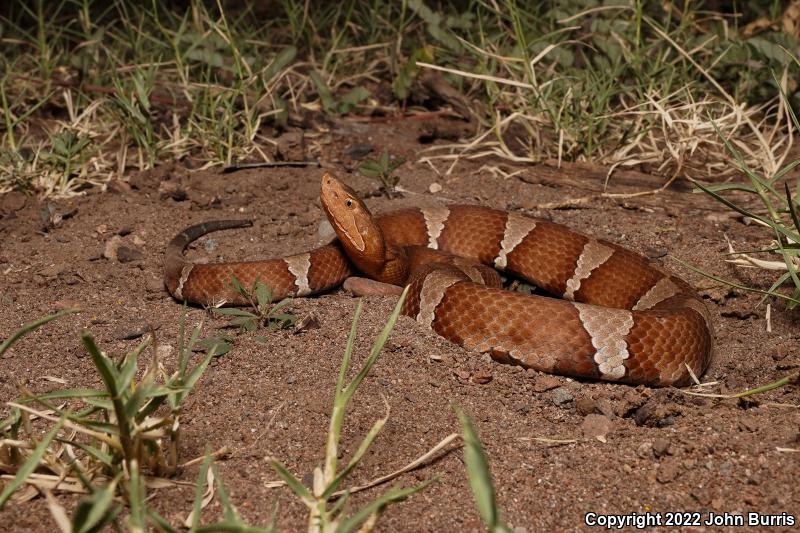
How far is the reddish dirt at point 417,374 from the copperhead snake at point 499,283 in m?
0.12

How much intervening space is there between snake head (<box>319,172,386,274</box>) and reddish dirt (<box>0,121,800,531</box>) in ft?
1.09

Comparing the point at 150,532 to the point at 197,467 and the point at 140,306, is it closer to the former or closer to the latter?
the point at 197,467

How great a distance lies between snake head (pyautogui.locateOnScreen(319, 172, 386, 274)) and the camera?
4.55 m

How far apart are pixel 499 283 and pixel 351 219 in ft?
3.01

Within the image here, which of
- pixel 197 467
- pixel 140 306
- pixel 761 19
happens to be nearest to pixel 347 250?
pixel 140 306

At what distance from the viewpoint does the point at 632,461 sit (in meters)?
3.13

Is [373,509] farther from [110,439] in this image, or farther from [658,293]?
[658,293]

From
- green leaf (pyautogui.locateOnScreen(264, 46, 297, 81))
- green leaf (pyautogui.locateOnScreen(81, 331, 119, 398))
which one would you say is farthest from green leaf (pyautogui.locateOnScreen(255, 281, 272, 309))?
green leaf (pyautogui.locateOnScreen(264, 46, 297, 81))

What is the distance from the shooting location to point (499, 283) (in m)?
4.77

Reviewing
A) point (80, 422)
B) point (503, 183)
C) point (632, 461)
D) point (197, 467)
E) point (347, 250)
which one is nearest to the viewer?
point (80, 422)

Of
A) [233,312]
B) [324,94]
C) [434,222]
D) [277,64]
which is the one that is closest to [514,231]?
[434,222]

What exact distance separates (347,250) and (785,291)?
233 cm

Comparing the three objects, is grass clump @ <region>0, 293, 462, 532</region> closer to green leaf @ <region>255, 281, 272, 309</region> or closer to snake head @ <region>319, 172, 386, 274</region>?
green leaf @ <region>255, 281, 272, 309</region>

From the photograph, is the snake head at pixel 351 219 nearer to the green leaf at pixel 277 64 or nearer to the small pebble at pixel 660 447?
the green leaf at pixel 277 64
